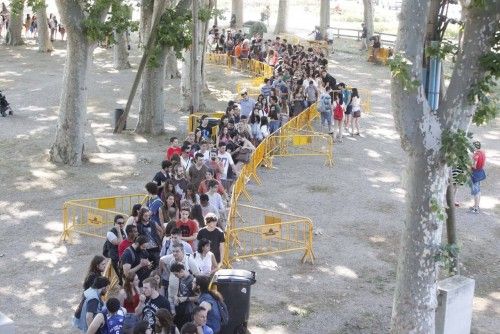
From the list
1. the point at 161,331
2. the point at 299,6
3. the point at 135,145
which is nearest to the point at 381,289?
the point at 161,331

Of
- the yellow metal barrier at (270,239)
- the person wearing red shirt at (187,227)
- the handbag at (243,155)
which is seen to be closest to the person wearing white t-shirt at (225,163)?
the yellow metal barrier at (270,239)

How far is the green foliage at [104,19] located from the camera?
2047cm

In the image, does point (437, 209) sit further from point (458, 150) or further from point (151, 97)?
Answer: point (151, 97)

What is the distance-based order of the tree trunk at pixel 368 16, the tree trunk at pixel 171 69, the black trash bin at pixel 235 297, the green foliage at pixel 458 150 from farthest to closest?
the tree trunk at pixel 368 16
the tree trunk at pixel 171 69
the black trash bin at pixel 235 297
the green foliage at pixel 458 150

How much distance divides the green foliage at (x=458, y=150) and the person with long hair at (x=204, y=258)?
3.51 metres

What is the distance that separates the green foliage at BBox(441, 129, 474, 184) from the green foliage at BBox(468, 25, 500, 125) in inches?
15.2

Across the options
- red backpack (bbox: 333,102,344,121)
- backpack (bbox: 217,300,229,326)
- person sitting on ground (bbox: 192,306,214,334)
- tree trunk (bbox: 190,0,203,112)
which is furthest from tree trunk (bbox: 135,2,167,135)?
person sitting on ground (bbox: 192,306,214,334)

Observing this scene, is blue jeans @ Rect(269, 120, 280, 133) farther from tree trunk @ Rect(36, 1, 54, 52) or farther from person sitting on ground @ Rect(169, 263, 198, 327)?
tree trunk @ Rect(36, 1, 54, 52)

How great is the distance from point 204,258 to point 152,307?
1.92 metres

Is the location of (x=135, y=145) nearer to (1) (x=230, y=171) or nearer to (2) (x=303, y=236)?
(1) (x=230, y=171)

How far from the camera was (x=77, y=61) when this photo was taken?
69.2 feet

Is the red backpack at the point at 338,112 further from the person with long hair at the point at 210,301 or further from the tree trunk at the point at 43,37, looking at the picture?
the tree trunk at the point at 43,37

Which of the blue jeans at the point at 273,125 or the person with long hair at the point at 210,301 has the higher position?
the blue jeans at the point at 273,125

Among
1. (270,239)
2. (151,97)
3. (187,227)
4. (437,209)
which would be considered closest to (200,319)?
(187,227)
